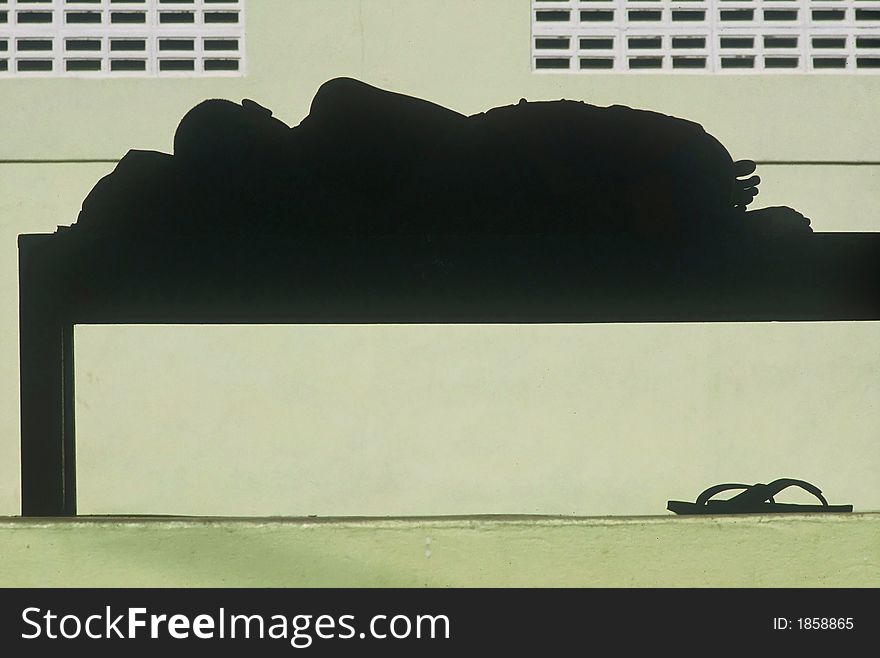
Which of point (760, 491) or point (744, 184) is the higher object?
point (744, 184)

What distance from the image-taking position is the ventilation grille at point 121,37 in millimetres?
5328

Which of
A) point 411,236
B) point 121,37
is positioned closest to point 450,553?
point 411,236

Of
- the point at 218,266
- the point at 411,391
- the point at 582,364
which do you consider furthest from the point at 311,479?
the point at 582,364

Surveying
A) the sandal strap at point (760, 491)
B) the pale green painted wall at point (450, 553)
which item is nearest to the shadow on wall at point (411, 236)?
the sandal strap at point (760, 491)

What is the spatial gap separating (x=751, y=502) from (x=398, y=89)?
305cm

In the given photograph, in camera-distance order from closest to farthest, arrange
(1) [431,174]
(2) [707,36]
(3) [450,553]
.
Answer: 1. (3) [450,553]
2. (1) [431,174]
3. (2) [707,36]

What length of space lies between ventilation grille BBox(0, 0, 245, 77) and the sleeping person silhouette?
0.34m

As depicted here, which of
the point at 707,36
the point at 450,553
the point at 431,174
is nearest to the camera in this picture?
the point at 450,553

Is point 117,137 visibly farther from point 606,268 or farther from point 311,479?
point 606,268

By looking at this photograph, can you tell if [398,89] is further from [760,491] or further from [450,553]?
[760,491]

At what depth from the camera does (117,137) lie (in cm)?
528

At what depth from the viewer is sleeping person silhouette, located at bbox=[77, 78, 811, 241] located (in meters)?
5.23

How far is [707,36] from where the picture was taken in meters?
5.38

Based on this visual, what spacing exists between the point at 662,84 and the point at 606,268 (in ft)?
3.52
